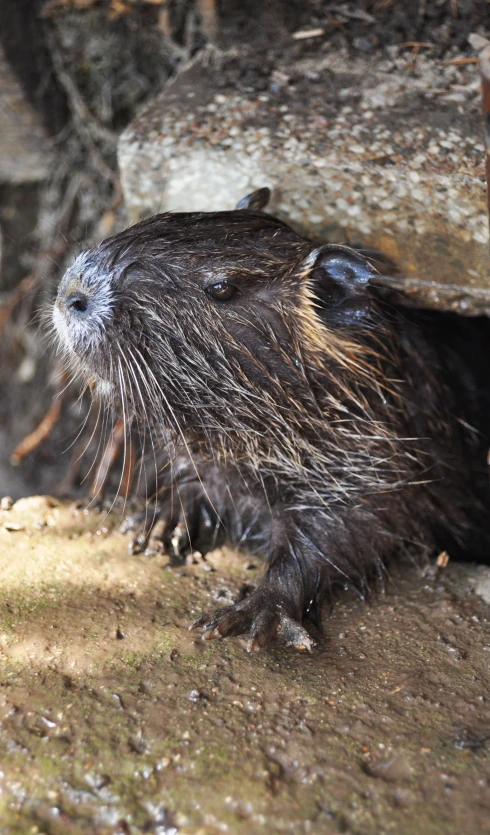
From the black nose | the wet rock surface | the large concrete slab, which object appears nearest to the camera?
the wet rock surface

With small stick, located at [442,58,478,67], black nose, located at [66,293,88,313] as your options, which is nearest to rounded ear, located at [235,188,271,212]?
black nose, located at [66,293,88,313]

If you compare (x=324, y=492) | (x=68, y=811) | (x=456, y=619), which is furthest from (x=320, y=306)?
(x=68, y=811)

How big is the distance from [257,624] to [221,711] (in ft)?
1.24

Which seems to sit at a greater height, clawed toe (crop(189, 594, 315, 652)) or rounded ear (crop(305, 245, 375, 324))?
rounded ear (crop(305, 245, 375, 324))

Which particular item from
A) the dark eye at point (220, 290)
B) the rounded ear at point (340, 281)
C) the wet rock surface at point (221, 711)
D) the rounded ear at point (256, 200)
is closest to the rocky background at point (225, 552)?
the wet rock surface at point (221, 711)

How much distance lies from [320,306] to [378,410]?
405 mm

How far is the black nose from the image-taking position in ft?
7.53

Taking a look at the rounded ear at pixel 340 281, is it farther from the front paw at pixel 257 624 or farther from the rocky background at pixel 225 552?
the front paw at pixel 257 624

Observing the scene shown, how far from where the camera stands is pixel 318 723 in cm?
175

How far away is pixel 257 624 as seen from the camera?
2.13 m

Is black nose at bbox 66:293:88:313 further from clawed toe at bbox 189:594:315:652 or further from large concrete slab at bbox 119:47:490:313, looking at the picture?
clawed toe at bbox 189:594:315:652

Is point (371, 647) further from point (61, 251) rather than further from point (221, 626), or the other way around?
point (61, 251)

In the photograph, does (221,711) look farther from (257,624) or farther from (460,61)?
(460,61)

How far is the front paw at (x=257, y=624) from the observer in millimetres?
2086
